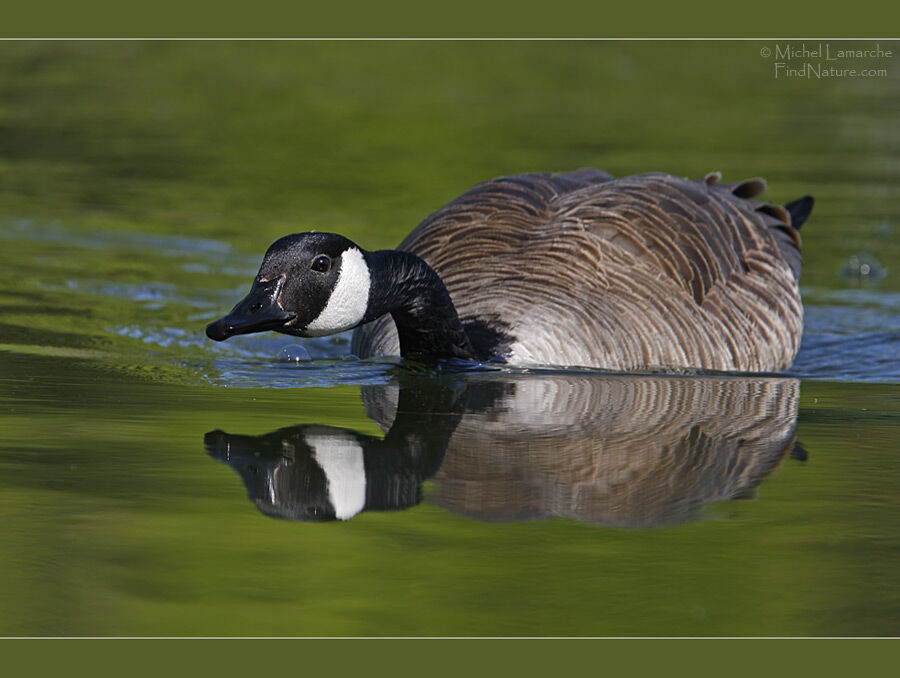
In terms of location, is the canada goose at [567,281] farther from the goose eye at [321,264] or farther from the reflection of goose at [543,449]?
the reflection of goose at [543,449]

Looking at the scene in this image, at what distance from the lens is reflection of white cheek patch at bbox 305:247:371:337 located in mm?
8188

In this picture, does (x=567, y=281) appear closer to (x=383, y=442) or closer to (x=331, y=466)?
(x=383, y=442)

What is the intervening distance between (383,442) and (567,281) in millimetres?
2450

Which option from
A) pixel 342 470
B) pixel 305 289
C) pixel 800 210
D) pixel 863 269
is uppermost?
pixel 800 210

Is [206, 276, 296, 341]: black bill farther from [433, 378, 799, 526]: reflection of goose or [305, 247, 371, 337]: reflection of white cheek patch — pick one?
[433, 378, 799, 526]: reflection of goose

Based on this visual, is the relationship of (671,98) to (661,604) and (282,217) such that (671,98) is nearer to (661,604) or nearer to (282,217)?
(282,217)

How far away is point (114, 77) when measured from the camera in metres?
23.2

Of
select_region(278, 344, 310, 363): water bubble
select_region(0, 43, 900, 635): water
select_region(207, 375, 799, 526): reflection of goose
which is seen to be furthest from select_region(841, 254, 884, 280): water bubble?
select_region(278, 344, 310, 363): water bubble

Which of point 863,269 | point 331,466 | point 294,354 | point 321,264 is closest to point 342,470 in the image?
point 331,466

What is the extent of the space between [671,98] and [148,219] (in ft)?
32.4

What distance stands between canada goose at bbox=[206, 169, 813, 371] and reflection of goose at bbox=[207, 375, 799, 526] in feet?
0.94

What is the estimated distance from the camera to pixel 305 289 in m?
8.02

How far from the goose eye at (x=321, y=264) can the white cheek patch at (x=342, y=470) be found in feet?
3.32

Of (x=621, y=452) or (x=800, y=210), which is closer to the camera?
(x=621, y=452)
